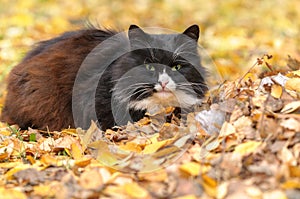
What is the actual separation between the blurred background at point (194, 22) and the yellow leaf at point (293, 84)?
99.0 inches

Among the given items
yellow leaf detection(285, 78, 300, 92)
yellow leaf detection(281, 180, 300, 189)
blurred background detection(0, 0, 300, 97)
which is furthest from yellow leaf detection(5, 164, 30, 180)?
blurred background detection(0, 0, 300, 97)

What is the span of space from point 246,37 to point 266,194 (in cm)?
676

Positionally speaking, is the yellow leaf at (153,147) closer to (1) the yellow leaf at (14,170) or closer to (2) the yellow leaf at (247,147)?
(2) the yellow leaf at (247,147)

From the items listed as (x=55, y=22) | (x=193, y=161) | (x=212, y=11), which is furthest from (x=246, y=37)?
(x=193, y=161)

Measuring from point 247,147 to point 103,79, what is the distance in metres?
1.71

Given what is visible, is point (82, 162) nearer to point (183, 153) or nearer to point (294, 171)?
point (183, 153)

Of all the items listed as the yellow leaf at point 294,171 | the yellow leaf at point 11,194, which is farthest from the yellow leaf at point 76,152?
the yellow leaf at point 294,171

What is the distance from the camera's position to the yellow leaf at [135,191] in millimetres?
2775

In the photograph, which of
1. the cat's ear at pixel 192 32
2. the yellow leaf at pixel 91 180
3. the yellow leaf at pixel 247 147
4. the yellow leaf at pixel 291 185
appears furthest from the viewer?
the cat's ear at pixel 192 32

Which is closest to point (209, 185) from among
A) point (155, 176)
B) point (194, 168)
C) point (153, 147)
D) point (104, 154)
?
point (194, 168)

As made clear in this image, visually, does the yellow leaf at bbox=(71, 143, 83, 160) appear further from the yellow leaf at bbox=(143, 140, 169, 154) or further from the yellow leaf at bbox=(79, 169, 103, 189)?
the yellow leaf at bbox=(79, 169, 103, 189)

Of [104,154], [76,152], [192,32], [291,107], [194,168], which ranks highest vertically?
[192,32]

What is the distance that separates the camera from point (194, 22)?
34.4 feet

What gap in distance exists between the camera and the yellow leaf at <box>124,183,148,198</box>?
2775 mm
